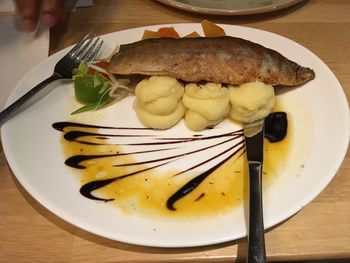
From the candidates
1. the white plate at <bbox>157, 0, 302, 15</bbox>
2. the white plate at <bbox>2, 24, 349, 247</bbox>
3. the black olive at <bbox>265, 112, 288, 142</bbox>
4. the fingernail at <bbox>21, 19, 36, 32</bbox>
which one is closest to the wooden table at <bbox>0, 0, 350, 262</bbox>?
the white plate at <bbox>2, 24, 349, 247</bbox>

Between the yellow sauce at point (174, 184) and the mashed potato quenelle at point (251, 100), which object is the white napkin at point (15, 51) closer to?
the yellow sauce at point (174, 184)

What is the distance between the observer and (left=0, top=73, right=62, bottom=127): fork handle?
1030 millimetres

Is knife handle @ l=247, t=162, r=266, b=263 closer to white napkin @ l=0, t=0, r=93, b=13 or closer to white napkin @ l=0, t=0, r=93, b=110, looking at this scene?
white napkin @ l=0, t=0, r=93, b=110

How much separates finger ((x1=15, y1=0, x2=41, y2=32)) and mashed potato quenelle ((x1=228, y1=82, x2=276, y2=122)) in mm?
635

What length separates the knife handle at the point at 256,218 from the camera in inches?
28.8

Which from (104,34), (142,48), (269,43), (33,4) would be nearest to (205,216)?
(142,48)

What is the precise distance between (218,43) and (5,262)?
654 mm

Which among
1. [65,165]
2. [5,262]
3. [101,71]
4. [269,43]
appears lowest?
[5,262]

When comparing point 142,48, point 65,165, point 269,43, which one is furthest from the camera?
point 269,43

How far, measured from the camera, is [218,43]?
1.05m

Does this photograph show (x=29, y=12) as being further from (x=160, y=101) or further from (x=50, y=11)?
(x=160, y=101)

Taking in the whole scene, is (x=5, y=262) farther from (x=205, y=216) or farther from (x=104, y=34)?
(x=104, y=34)

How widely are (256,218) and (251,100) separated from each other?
314 millimetres

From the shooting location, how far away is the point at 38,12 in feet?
4.33
